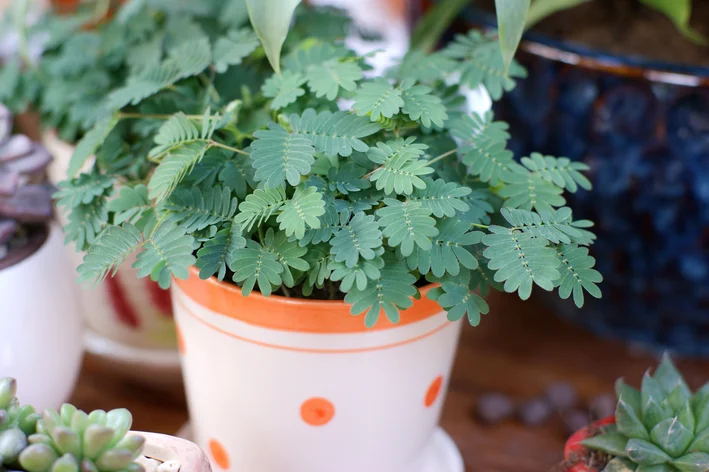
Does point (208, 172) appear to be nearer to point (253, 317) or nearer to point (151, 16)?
point (253, 317)

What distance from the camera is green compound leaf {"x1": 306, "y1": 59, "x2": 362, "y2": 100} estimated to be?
482 mm

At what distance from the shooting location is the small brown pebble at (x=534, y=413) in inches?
27.1

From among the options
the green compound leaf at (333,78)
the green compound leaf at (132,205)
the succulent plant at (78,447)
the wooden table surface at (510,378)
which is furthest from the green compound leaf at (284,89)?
the wooden table surface at (510,378)

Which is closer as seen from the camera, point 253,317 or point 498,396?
point 253,317

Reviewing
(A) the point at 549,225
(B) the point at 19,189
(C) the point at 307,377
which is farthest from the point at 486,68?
(B) the point at 19,189

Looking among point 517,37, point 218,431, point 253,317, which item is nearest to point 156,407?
point 218,431

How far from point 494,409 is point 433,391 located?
0.20m

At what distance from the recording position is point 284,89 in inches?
19.1

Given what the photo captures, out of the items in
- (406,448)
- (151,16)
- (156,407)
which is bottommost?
(156,407)

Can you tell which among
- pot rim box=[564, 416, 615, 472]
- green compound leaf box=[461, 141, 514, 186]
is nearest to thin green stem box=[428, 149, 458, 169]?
green compound leaf box=[461, 141, 514, 186]

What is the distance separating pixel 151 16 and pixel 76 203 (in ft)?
0.85

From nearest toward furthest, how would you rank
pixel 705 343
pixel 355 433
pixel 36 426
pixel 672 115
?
pixel 36 426, pixel 355 433, pixel 672 115, pixel 705 343

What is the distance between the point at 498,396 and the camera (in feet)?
2.34

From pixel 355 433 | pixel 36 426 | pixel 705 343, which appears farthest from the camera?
pixel 705 343
